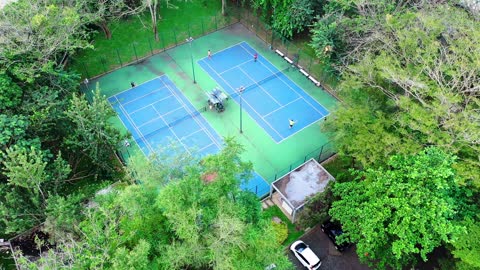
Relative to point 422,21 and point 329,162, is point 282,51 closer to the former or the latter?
point 329,162

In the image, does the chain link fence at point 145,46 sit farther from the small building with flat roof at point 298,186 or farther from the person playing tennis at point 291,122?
the small building with flat roof at point 298,186

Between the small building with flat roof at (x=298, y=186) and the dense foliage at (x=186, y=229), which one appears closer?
the dense foliage at (x=186, y=229)

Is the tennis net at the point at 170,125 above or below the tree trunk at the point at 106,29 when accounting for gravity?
below

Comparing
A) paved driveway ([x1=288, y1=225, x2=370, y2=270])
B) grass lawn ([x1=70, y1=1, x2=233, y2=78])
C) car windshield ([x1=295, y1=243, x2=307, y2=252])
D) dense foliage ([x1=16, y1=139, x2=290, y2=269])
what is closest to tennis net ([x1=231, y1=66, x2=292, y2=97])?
grass lawn ([x1=70, y1=1, x2=233, y2=78])

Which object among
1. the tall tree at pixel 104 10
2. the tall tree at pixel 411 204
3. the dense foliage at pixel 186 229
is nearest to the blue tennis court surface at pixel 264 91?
the tall tree at pixel 104 10

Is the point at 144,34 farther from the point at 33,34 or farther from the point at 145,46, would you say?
the point at 33,34

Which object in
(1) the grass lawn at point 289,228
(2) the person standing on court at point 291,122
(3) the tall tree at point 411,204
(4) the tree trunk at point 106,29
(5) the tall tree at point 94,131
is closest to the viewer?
(3) the tall tree at point 411,204
